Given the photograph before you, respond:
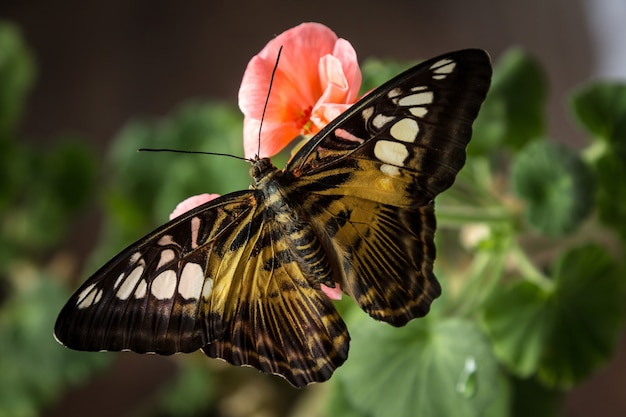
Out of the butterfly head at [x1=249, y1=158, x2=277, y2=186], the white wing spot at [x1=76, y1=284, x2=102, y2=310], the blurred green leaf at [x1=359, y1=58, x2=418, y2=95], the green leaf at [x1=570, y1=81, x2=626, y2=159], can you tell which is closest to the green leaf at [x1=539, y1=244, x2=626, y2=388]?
the green leaf at [x1=570, y1=81, x2=626, y2=159]

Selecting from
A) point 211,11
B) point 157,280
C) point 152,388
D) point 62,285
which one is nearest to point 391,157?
point 157,280

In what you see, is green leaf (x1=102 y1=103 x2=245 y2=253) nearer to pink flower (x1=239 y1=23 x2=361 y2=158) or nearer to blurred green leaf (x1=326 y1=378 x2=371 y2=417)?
blurred green leaf (x1=326 y1=378 x2=371 y2=417)

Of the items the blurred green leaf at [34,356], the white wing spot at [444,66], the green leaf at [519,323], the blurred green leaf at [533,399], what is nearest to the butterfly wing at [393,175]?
the white wing spot at [444,66]

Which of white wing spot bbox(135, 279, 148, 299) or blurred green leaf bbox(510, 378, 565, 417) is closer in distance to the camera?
white wing spot bbox(135, 279, 148, 299)

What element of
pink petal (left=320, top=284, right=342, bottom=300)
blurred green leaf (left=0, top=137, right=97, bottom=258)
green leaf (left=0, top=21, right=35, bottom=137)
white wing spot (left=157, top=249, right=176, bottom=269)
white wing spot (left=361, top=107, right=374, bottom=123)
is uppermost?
green leaf (left=0, top=21, right=35, bottom=137)

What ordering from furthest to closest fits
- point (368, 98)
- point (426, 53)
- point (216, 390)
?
point (426, 53)
point (216, 390)
point (368, 98)

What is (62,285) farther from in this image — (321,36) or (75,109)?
(321,36)
